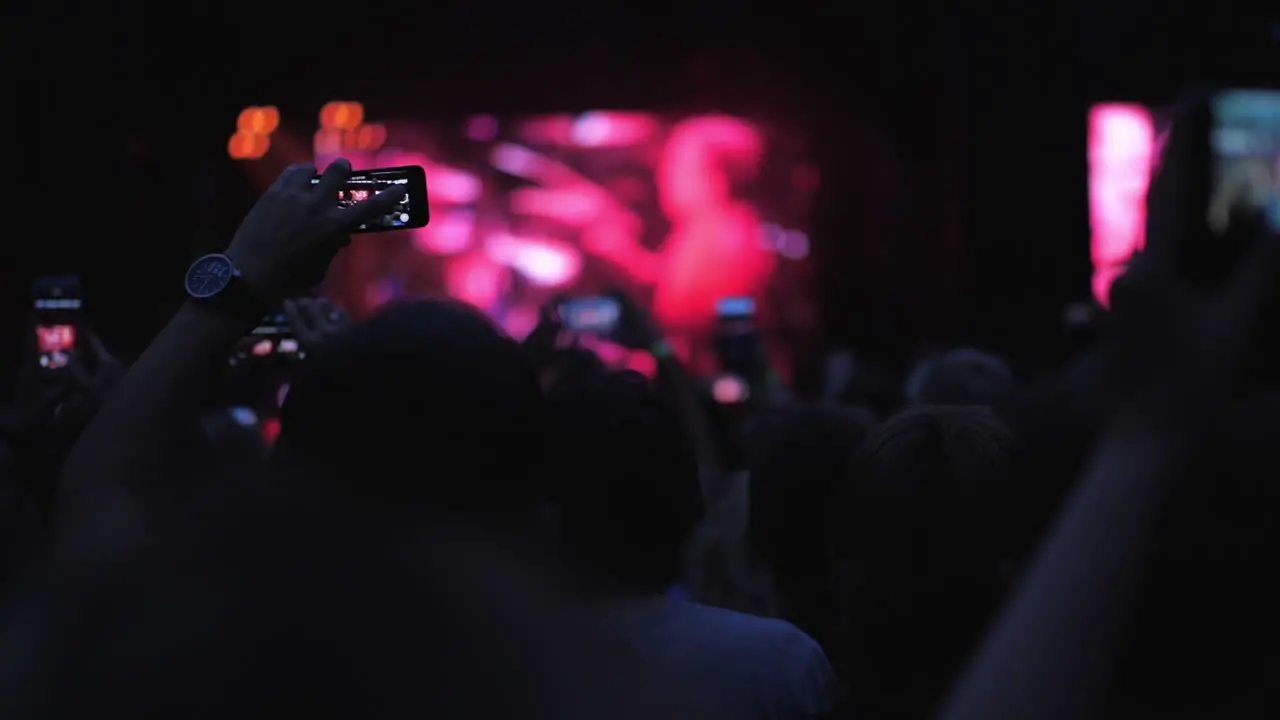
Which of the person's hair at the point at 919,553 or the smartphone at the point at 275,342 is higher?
the smartphone at the point at 275,342

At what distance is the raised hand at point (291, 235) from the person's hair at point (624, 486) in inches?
18.3

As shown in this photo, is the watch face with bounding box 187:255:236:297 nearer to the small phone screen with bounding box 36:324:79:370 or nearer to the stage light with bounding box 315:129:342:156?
the small phone screen with bounding box 36:324:79:370

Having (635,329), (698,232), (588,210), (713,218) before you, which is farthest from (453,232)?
(635,329)

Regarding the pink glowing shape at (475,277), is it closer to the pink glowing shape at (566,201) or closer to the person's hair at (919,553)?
the pink glowing shape at (566,201)

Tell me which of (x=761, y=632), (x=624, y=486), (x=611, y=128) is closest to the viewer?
Result: (x=761, y=632)

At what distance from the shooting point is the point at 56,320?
2.79 m

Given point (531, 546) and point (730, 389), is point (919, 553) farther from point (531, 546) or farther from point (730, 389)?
point (730, 389)

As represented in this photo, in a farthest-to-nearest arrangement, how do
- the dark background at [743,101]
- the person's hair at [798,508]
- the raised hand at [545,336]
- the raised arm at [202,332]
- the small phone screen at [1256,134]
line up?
the small phone screen at [1256,134], the dark background at [743,101], the raised hand at [545,336], the person's hair at [798,508], the raised arm at [202,332]

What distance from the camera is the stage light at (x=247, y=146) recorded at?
10344 mm

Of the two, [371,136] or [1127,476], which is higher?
[1127,476]

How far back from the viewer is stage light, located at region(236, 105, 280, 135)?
1035cm

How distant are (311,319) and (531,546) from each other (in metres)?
1.49

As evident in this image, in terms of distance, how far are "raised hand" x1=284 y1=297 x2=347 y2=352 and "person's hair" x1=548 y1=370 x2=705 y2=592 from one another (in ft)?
2.15

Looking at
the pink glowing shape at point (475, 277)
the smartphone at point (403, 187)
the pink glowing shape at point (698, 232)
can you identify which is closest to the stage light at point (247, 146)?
the pink glowing shape at point (475, 277)
